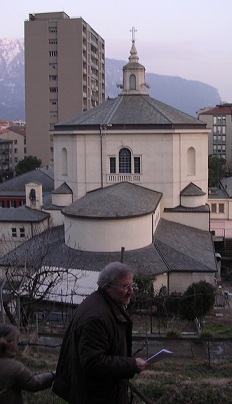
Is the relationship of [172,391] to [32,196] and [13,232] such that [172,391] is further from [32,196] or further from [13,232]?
[32,196]

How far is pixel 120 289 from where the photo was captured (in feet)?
15.3

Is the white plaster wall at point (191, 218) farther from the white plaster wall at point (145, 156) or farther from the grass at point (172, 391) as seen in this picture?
the grass at point (172, 391)

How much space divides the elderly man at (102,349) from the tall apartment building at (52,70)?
62630mm

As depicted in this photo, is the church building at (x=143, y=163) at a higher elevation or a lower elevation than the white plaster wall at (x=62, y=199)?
higher

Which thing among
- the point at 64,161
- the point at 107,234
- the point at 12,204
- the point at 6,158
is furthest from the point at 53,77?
the point at 107,234

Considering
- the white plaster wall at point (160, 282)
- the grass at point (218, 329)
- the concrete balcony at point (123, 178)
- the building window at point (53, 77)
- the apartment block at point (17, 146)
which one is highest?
the building window at point (53, 77)

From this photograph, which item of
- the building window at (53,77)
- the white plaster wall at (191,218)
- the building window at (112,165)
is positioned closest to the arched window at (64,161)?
the building window at (112,165)

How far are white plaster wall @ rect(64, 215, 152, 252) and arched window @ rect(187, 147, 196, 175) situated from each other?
25.9 ft

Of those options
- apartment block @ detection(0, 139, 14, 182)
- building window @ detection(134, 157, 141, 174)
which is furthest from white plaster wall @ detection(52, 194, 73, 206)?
apartment block @ detection(0, 139, 14, 182)

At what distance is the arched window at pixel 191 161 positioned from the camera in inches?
1227

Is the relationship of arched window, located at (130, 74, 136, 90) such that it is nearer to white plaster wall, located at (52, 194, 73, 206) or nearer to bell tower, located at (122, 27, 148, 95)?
bell tower, located at (122, 27, 148, 95)

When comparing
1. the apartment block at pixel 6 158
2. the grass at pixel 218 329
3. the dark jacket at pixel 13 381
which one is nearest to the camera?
the dark jacket at pixel 13 381

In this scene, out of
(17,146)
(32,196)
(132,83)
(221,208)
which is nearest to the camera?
(32,196)

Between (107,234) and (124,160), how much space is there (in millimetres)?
7618
